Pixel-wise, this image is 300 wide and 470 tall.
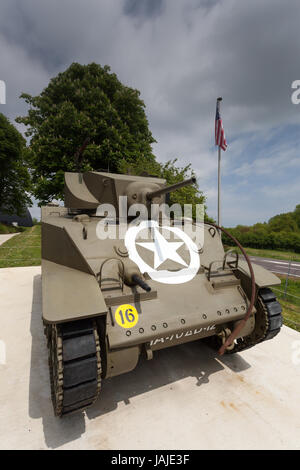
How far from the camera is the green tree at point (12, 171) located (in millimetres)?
26125

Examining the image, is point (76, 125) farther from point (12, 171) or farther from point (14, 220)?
point (14, 220)

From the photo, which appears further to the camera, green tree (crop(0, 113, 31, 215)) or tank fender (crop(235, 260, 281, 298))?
green tree (crop(0, 113, 31, 215))

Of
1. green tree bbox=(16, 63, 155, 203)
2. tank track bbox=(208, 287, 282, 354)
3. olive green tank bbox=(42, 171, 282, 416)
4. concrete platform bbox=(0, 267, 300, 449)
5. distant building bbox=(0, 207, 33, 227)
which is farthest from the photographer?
distant building bbox=(0, 207, 33, 227)

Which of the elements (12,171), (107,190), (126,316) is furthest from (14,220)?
(126,316)

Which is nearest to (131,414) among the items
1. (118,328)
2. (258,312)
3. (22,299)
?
(118,328)

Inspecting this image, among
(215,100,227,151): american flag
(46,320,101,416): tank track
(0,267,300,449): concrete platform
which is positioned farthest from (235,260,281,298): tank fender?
(215,100,227,151): american flag

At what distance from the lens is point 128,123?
17.9 meters

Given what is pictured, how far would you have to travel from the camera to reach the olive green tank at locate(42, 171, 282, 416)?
2.55 m

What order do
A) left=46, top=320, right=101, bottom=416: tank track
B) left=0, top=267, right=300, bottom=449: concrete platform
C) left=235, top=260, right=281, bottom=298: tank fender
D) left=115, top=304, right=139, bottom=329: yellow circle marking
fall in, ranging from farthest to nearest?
left=235, top=260, right=281, bottom=298: tank fender < left=115, top=304, right=139, bottom=329: yellow circle marking < left=0, top=267, right=300, bottom=449: concrete platform < left=46, top=320, right=101, bottom=416: tank track

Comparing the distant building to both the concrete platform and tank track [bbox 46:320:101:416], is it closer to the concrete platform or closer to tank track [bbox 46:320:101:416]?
the concrete platform

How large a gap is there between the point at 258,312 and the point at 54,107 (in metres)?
17.6

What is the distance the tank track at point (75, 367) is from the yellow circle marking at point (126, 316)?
14.8 inches

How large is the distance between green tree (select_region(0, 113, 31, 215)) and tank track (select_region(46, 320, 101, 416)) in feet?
91.3
